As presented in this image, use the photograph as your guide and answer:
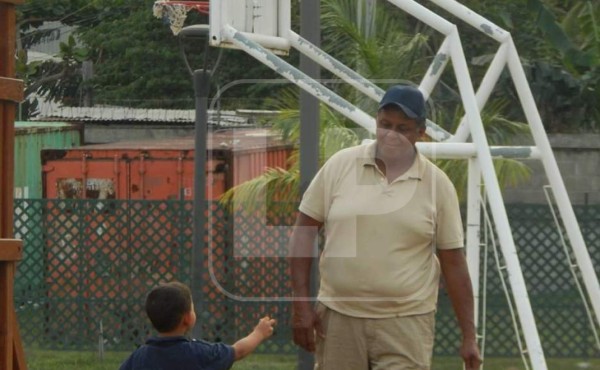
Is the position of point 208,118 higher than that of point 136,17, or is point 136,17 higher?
point 136,17

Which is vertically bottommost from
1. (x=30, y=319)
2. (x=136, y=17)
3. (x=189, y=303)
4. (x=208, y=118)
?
(x=30, y=319)

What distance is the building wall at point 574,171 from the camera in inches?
751

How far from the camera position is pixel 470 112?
7.48 metres

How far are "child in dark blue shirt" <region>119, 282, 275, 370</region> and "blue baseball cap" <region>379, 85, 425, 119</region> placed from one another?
1.14 m

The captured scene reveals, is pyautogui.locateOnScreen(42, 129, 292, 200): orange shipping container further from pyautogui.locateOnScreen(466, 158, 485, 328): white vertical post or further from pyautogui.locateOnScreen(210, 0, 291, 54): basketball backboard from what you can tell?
pyautogui.locateOnScreen(466, 158, 485, 328): white vertical post

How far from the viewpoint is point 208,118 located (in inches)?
460

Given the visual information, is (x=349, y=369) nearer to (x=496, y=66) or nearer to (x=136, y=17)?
(x=496, y=66)

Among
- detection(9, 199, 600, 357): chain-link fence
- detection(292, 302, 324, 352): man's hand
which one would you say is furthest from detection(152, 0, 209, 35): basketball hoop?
detection(292, 302, 324, 352): man's hand

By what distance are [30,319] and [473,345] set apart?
335 inches

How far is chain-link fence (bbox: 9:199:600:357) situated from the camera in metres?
13.0

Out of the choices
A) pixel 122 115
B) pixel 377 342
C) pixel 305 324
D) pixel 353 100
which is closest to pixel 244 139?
pixel 353 100

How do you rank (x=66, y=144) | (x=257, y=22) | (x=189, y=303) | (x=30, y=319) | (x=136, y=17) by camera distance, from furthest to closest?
(x=136, y=17)
(x=66, y=144)
(x=30, y=319)
(x=257, y=22)
(x=189, y=303)

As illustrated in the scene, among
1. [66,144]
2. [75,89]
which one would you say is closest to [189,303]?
[66,144]

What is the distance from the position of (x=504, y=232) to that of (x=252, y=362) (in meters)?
6.33
